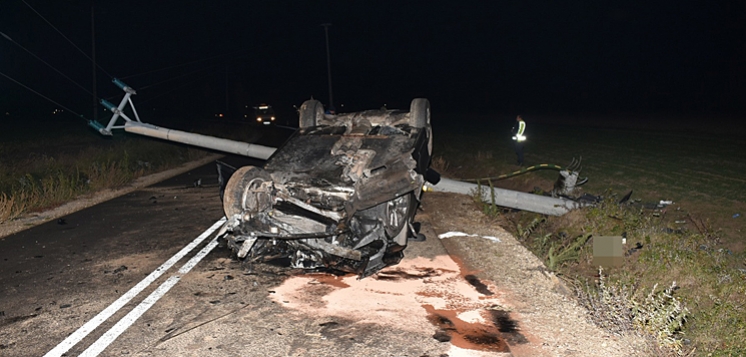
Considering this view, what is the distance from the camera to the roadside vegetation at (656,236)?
5.19m

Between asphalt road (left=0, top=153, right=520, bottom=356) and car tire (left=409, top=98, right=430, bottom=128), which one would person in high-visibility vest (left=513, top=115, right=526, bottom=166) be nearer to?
car tire (left=409, top=98, right=430, bottom=128)

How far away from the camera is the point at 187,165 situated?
2044 centimetres

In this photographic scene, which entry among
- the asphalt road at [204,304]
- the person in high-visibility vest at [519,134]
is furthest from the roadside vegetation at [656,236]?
the asphalt road at [204,304]

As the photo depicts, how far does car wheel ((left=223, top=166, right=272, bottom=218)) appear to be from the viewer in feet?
21.9

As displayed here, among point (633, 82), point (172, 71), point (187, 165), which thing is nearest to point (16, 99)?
point (172, 71)

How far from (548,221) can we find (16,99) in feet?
290

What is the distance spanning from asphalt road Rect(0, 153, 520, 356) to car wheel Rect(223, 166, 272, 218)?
0.73 m

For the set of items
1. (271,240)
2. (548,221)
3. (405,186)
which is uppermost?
(405,186)

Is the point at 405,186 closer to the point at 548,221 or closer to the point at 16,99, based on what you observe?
the point at 548,221

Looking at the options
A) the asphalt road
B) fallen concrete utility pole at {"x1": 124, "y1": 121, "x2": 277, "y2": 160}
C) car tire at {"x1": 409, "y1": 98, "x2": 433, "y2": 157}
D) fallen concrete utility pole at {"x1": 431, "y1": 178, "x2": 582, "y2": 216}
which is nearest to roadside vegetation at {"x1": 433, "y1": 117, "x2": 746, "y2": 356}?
fallen concrete utility pole at {"x1": 431, "y1": 178, "x2": 582, "y2": 216}

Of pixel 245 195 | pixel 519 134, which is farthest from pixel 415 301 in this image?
pixel 519 134

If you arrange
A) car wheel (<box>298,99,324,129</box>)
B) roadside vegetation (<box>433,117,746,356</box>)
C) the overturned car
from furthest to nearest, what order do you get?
car wheel (<box>298,99,324,129</box>), the overturned car, roadside vegetation (<box>433,117,746,356</box>)

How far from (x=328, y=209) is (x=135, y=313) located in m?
2.22

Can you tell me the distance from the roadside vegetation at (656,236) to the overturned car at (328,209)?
7.01ft
